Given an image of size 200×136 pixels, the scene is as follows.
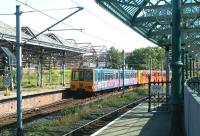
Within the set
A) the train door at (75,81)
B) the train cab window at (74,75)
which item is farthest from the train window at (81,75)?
the train cab window at (74,75)

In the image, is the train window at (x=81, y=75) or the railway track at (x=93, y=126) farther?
the train window at (x=81, y=75)

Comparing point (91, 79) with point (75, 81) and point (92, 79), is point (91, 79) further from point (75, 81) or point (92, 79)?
point (75, 81)

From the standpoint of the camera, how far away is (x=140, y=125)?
1716 cm

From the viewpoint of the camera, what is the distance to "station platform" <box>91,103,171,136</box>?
49.8ft

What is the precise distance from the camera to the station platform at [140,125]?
15.2m

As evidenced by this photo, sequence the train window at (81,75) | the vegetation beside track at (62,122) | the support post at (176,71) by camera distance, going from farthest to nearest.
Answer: the train window at (81,75) < the vegetation beside track at (62,122) < the support post at (176,71)

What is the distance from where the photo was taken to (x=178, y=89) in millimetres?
9672

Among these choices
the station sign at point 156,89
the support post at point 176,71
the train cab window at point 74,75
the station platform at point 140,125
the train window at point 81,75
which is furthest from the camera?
the train cab window at point 74,75

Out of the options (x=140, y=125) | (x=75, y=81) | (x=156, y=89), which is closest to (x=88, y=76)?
(x=75, y=81)

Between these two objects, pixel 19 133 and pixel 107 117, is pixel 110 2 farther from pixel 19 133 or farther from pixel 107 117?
pixel 107 117

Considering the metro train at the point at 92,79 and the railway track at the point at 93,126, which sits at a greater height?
the metro train at the point at 92,79

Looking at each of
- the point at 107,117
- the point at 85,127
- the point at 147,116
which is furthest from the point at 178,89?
the point at 107,117

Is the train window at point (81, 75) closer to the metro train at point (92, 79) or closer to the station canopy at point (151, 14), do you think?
the metro train at point (92, 79)

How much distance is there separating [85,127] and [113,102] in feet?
38.9
